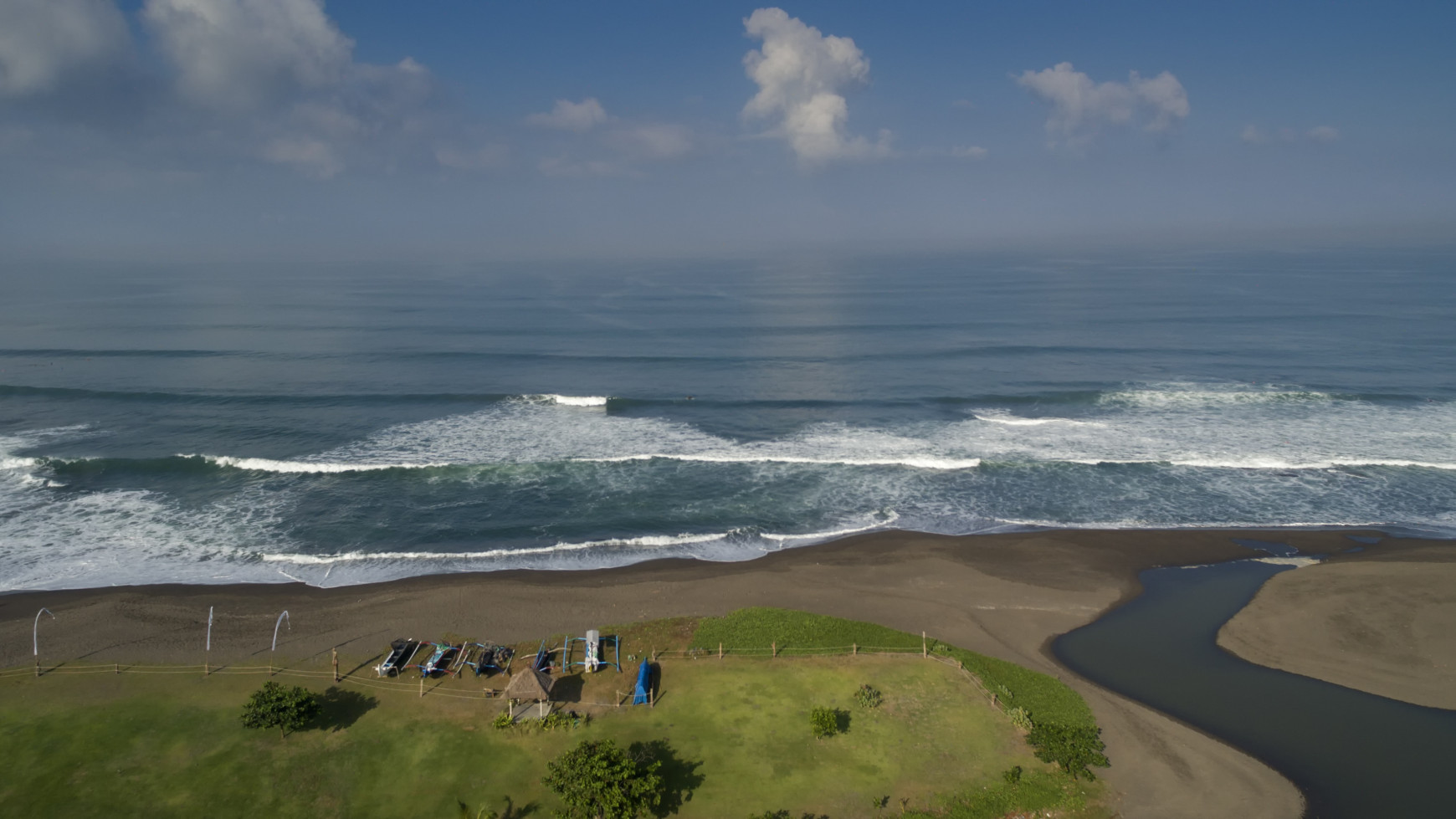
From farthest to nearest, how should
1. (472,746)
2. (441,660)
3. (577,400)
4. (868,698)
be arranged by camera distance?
(577,400)
(441,660)
(868,698)
(472,746)

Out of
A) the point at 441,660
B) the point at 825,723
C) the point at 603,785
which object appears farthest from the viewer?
the point at 441,660

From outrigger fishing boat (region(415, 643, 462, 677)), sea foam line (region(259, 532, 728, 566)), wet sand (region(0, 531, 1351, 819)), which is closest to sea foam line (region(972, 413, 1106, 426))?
wet sand (region(0, 531, 1351, 819))

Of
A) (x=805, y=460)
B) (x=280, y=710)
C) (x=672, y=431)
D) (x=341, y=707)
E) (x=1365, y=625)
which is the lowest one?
(x=341, y=707)

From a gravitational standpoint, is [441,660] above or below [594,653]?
below

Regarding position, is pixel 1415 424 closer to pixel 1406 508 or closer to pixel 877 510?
pixel 1406 508

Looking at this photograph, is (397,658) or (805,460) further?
(805,460)

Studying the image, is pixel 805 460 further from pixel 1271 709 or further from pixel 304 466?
pixel 304 466

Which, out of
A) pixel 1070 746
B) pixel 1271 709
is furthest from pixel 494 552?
pixel 1271 709

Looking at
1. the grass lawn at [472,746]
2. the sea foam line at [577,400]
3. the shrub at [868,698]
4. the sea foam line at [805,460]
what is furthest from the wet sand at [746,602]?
the sea foam line at [577,400]
